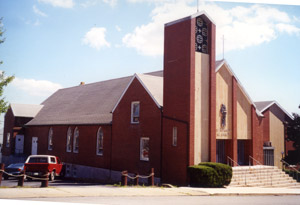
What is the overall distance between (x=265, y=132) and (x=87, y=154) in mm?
19415

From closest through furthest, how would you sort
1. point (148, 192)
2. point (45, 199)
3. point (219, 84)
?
point (45, 199) → point (148, 192) → point (219, 84)

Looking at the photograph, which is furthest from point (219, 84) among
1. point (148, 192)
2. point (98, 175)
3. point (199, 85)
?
point (98, 175)

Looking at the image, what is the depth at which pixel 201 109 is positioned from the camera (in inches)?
Answer: 813

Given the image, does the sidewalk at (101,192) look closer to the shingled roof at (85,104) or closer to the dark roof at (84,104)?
the shingled roof at (85,104)

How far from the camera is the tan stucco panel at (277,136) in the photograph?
34.8 metres

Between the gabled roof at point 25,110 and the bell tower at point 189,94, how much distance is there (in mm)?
24380

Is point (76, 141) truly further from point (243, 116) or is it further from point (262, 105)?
point (262, 105)

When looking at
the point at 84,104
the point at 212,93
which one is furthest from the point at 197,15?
the point at 84,104

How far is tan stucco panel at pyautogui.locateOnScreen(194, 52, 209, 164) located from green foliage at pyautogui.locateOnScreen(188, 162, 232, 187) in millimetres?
1099

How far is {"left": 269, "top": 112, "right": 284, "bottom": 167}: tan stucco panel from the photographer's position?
114 ft

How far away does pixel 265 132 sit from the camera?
34750mm

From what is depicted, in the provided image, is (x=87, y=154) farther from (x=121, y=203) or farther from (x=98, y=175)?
(x=121, y=203)

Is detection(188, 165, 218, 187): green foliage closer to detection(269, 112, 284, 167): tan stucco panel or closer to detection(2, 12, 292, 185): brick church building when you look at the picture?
detection(2, 12, 292, 185): brick church building

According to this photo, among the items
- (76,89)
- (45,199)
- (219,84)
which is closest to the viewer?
(45,199)
